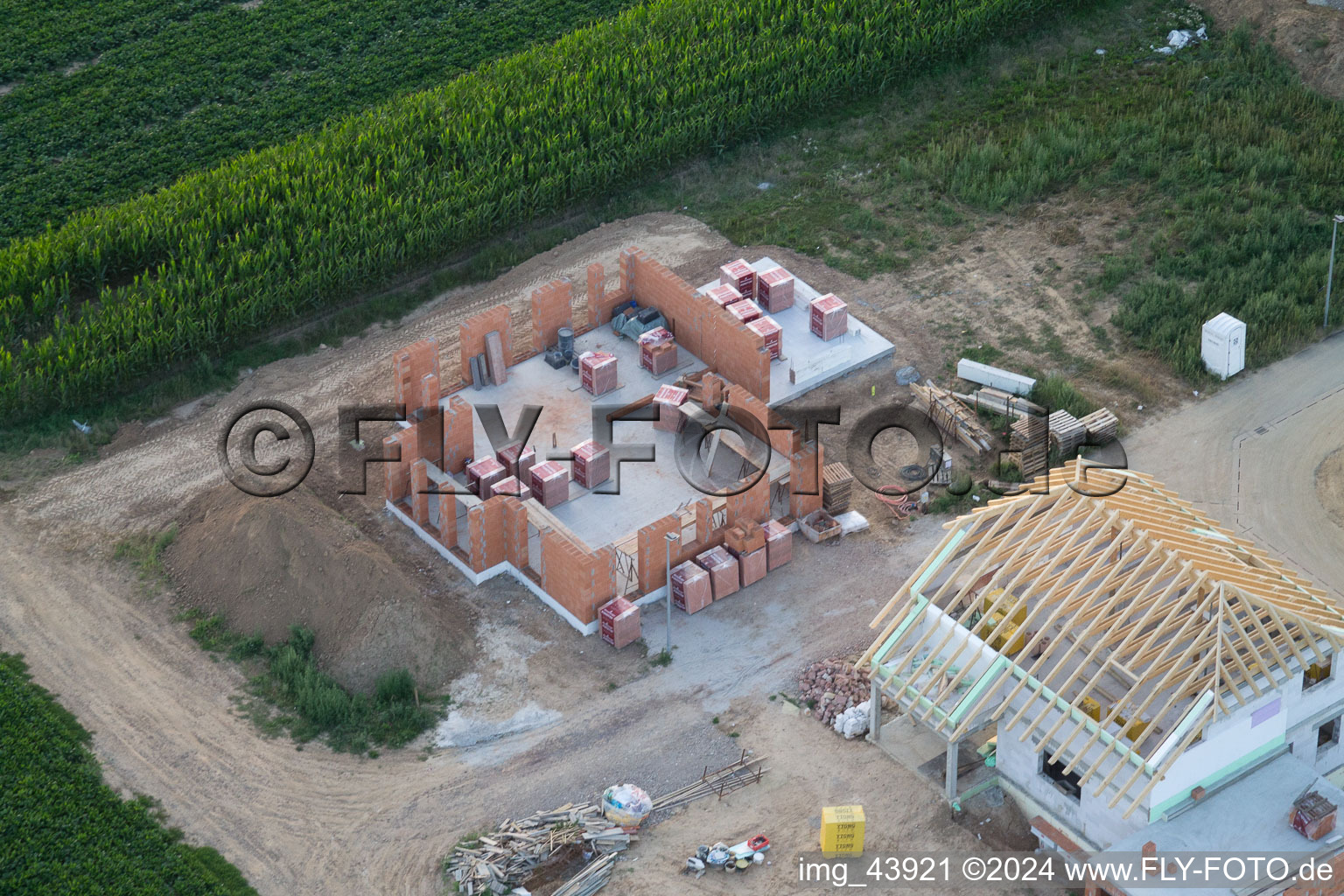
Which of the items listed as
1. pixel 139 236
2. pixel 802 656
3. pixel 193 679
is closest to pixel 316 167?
pixel 139 236

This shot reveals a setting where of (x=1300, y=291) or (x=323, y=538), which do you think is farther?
(x=1300, y=291)

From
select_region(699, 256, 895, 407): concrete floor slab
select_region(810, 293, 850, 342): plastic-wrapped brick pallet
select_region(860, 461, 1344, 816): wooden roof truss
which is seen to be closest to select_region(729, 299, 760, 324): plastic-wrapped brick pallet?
select_region(699, 256, 895, 407): concrete floor slab

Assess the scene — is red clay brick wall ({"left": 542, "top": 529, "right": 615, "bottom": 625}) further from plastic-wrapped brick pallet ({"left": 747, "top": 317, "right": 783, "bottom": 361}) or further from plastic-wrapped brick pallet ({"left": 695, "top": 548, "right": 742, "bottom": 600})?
plastic-wrapped brick pallet ({"left": 747, "top": 317, "right": 783, "bottom": 361})

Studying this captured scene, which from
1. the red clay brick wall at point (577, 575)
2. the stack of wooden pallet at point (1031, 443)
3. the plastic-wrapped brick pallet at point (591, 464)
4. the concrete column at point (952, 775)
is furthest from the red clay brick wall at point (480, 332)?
the concrete column at point (952, 775)

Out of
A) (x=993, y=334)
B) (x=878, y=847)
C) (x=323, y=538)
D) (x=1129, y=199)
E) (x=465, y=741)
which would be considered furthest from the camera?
(x=1129, y=199)

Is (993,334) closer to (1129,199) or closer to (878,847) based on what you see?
(1129,199)

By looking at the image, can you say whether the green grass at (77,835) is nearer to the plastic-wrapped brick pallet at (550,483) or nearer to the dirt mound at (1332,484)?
the plastic-wrapped brick pallet at (550,483)

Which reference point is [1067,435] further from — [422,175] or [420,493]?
[422,175]
